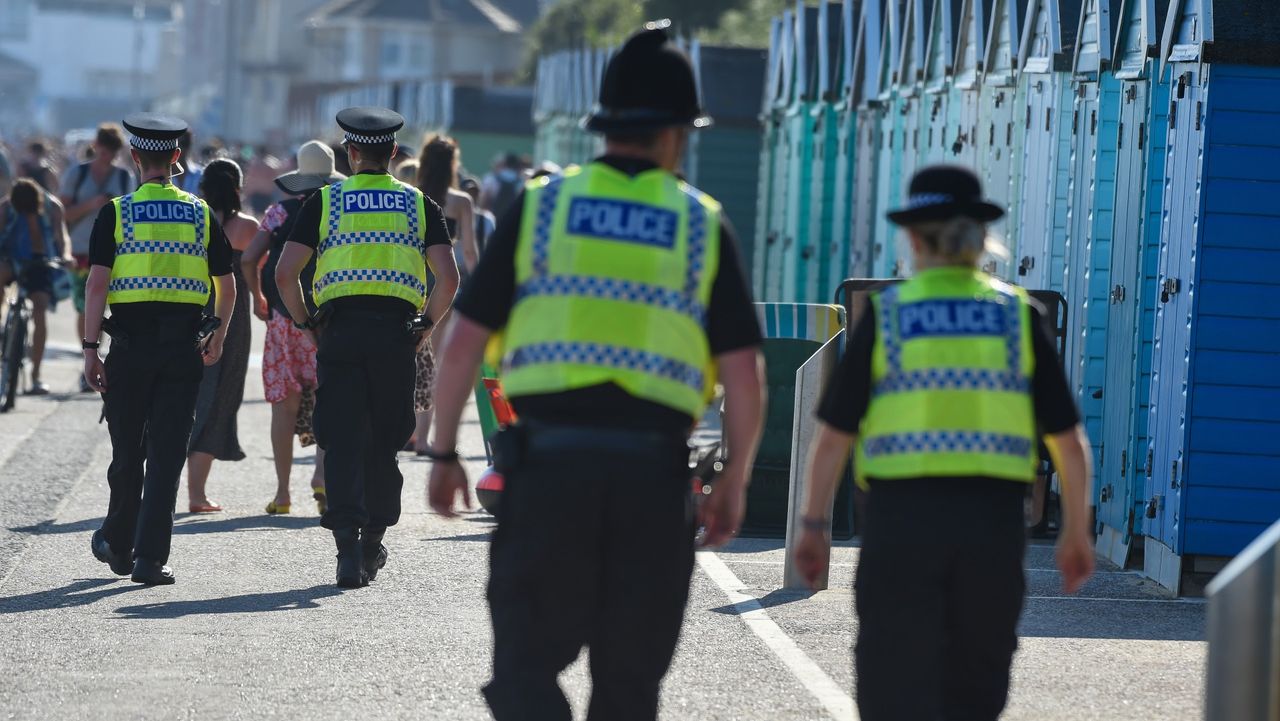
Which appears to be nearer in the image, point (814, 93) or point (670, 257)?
point (670, 257)

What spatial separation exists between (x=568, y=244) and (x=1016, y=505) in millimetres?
1121

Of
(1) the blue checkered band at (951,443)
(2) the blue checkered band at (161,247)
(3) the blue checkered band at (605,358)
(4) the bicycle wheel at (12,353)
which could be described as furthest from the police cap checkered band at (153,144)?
(4) the bicycle wheel at (12,353)

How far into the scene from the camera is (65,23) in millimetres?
183750

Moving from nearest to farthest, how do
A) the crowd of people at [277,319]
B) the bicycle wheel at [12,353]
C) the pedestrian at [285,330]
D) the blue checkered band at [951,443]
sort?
the blue checkered band at [951,443], the pedestrian at [285,330], the crowd of people at [277,319], the bicycle wheel at [12,353]

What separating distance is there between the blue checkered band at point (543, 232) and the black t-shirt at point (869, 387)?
686 mm

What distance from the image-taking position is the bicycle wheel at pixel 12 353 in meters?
14.7

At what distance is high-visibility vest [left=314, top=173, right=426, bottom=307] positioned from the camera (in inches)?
314

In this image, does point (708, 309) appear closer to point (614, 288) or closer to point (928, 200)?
point (614, 288)

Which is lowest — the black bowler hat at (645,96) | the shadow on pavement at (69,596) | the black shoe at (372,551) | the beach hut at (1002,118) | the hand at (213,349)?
the shadow on pavement at (69,596)

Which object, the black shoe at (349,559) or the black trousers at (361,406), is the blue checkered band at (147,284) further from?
the black shoe at (349,559)

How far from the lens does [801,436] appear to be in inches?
345

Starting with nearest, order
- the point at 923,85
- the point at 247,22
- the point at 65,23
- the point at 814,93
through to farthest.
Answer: the point at 923,85, the point at 814,93, the point at 247,22, the point at 65,23

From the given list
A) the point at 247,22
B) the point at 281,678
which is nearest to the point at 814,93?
the point at 281,678

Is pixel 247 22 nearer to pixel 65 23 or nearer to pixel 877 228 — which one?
pixel 65 23
